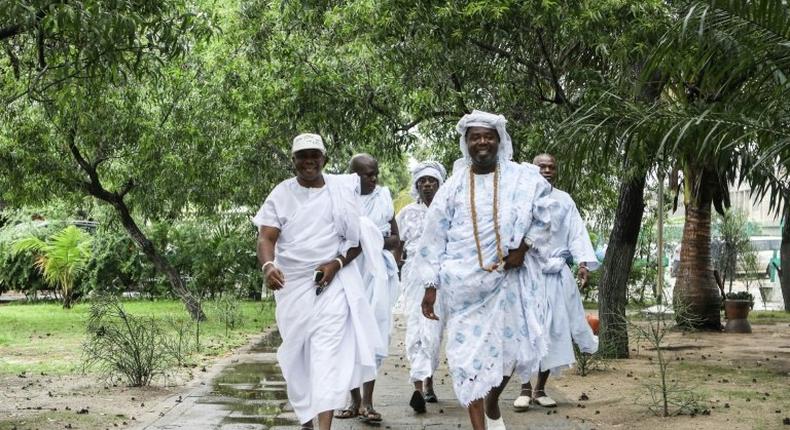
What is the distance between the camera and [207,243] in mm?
24922

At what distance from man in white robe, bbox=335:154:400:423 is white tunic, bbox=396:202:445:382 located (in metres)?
Answer: 0.17

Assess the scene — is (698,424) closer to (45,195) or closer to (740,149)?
(740,149)

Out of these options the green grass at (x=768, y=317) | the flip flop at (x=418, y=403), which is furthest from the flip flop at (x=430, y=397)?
the green grass at (x=768, y=317)

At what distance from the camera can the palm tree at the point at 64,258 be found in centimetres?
2359

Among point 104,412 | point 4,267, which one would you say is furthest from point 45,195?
point 104,412

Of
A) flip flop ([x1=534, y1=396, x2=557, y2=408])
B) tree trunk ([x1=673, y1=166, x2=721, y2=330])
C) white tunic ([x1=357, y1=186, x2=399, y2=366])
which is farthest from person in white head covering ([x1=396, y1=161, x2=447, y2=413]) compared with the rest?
tree trunk ([x1=673, y1=166, x2=721, y2=330])

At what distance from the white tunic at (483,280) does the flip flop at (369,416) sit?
127cm

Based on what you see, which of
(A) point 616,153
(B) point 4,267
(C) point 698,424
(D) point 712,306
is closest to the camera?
(C) point 698,424

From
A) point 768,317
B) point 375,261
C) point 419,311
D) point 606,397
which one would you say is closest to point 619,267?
point 606,397

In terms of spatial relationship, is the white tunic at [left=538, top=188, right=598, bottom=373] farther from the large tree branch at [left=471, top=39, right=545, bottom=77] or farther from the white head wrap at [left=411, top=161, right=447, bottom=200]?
the large tree branch at [left=471, top=39, right=545, bottom=77]

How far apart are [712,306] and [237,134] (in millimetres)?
7980

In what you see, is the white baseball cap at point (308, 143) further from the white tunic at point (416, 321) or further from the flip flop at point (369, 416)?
the flip flop at point (369, 416)

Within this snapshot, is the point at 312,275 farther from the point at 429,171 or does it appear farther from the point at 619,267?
the point at 619,267

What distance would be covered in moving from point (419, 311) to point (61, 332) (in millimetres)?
9682
